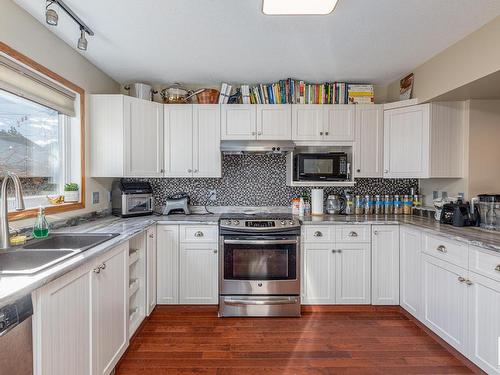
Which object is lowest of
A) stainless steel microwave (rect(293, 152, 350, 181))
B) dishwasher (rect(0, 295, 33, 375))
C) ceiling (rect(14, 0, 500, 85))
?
dishwasher (rect(0, 295, 33, 375))

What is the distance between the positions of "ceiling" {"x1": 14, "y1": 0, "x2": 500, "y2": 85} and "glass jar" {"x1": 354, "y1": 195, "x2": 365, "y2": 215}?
135 centimetres

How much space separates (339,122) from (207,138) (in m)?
1.47

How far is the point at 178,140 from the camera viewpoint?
10.4 feet

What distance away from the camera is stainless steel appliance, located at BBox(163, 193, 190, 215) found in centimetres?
320

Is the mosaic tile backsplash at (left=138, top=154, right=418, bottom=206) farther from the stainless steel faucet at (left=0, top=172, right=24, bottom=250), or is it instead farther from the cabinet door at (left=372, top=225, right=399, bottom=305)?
the stainless steel faucet at (left=0, top=172, right=24, bottom=250)

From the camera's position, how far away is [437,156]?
2.77 m

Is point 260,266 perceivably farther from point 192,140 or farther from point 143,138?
point 143,138

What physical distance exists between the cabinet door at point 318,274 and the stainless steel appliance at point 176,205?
1386mm

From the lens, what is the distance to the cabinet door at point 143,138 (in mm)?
2850

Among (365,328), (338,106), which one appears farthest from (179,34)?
(365,328)

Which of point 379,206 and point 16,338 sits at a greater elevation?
point 379,206

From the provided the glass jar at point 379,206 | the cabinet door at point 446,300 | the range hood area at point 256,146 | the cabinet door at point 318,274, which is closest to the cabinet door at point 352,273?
the cabinet door at point 318,274

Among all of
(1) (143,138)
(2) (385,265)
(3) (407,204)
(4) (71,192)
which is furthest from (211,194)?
(3) (407,204)

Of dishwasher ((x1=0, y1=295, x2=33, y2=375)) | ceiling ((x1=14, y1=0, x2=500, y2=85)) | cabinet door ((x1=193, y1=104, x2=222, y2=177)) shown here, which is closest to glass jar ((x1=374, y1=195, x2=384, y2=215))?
ceiling ((x1=14, y1=0, x2=500, y2=85))
